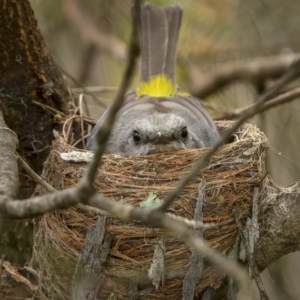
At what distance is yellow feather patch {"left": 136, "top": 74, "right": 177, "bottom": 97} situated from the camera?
4266 millimetres

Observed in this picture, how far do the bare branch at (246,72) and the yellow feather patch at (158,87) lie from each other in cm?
29

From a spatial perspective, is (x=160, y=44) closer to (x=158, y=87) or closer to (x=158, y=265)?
(x=158, y=87)

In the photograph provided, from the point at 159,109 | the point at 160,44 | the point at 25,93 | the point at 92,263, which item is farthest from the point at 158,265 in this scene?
the point at 160,44

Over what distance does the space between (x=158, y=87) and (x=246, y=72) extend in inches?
25.2

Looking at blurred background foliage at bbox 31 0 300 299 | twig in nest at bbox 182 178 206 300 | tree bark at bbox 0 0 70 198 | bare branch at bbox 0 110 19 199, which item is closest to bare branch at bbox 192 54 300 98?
blurred background foliage at bbox 31 0 300 299

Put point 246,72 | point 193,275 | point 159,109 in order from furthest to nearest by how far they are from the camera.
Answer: point 246,72
point 159,109
point 193,275

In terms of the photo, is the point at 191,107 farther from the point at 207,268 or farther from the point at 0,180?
the point at 0,180

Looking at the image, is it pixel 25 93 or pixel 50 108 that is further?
pixel 50 108

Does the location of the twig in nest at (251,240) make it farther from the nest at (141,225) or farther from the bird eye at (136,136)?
the bird eye at (136,136)

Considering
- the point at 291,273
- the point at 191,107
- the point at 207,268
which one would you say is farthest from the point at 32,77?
the point at 291,273

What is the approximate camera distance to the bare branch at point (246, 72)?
4.17 metres

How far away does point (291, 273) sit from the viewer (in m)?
3.91

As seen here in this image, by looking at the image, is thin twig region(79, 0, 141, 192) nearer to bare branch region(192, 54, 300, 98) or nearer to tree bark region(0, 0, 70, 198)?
tree bark region(0, 0, 70, 198)

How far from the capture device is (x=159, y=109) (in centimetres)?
Answer: 381
